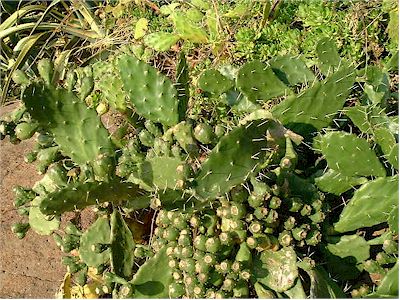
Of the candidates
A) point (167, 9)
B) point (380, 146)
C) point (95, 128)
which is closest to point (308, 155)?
point (380, 146)

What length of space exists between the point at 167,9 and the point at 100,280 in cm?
165

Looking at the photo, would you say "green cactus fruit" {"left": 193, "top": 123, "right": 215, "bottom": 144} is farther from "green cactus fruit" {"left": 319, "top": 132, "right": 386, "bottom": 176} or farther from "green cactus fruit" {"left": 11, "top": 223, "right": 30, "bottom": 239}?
"green cactus fruit" {"left": 11, "top": 223, "right": 30, "bottom": 239}

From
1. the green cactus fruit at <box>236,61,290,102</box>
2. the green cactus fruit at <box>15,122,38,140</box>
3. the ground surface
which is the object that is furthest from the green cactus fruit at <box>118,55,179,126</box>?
the ground surface

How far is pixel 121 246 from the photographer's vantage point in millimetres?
2146

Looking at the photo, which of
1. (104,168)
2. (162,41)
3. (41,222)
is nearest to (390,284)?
(104,168)

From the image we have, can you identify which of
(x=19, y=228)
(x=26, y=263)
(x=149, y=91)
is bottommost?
(x=26, y=263)

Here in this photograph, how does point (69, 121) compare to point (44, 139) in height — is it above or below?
above

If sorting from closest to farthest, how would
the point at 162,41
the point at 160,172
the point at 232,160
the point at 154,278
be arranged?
1. the point at 232,160
2. the point at 160,172
3. the point at 154,278
4. the point at 162,41

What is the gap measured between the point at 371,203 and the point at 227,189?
20.1 inches

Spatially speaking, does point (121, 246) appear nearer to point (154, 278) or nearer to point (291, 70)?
point (154, 278)

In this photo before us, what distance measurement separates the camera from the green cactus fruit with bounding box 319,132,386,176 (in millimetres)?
2041

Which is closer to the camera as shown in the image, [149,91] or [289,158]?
[289,158]

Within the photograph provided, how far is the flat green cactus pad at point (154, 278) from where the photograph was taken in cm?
207

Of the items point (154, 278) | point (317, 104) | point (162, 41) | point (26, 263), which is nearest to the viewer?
point (154, 278)
